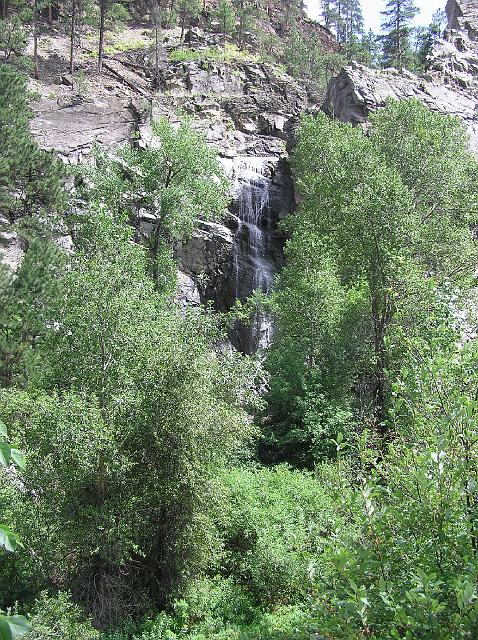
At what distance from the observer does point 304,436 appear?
19125 millimetres

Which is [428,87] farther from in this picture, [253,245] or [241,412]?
[241,412]

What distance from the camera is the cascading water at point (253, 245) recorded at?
29.6 m

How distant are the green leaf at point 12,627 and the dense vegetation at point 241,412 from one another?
0.01 metres

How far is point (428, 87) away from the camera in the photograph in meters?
42.1

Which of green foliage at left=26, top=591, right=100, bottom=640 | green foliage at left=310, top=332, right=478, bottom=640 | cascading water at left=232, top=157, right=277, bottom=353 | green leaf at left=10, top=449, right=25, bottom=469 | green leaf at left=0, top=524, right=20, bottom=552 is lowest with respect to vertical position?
cascading water at left=232, top=157, right=277, bottom=353

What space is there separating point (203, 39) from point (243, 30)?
6843mm

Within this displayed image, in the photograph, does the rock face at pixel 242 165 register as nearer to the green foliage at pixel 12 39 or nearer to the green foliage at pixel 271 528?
the green foliage at pixel 12 39

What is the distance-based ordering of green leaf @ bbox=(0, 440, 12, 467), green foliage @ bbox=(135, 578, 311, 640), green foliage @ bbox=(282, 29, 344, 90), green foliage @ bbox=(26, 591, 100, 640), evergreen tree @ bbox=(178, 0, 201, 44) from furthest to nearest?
evergreen tree @ bbox=(178, 0, 201, 44) < green foliage @ bbox=(282, 29, 344, 90) < green foliage @ bbox=(135, 578, 311, 640) < green foliage @ bbox=(26, 591, 100, 640) < green leaf @ bbox=(0, 440, 12, 467)

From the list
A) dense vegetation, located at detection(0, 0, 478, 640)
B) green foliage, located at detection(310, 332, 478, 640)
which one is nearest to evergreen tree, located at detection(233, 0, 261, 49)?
dense vegetation, located at detection(0, 0, 478, 640)

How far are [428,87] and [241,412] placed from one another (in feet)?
126

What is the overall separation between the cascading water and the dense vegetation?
203 centimetres

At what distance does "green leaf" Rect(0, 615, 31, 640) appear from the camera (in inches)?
81.2

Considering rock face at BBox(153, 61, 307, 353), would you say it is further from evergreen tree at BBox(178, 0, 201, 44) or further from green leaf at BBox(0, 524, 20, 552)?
green leaf at BBox(0, 524, 20, 552)

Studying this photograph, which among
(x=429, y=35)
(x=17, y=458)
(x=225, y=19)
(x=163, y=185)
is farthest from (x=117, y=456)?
(x=429, y=35)
